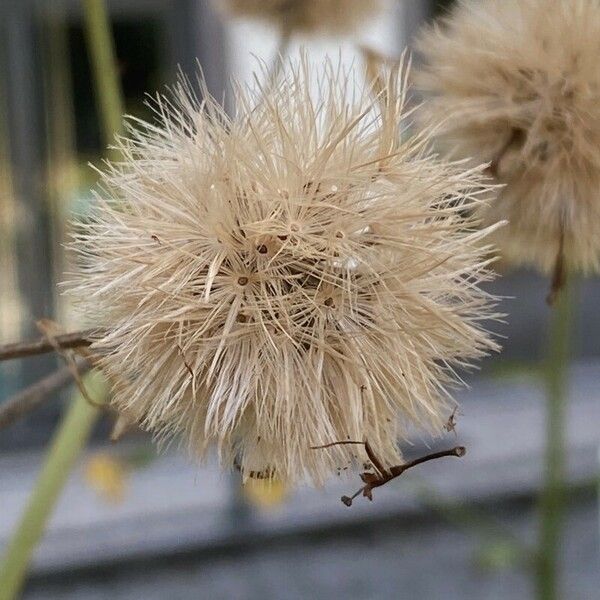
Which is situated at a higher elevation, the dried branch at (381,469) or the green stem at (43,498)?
the dried branch at (381,469)

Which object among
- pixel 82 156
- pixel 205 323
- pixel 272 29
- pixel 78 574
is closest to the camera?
pixel 205 323

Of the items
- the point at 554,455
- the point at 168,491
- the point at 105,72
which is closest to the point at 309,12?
the point at 105,72

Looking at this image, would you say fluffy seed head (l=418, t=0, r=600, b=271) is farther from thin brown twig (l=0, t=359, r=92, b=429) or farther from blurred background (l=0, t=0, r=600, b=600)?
blurred background (l=0, t=0, r=600, b=600)

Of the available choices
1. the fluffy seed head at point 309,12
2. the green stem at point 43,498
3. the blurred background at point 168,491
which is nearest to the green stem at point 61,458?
the green stem at point 43,498

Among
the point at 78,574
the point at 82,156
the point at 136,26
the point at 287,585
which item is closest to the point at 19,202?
the point at 82,156

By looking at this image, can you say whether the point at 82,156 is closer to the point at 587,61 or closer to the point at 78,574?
the point at 78,574

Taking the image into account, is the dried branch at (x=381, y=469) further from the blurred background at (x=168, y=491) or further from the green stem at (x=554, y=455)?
the blurred background at (x=168, y=491)
